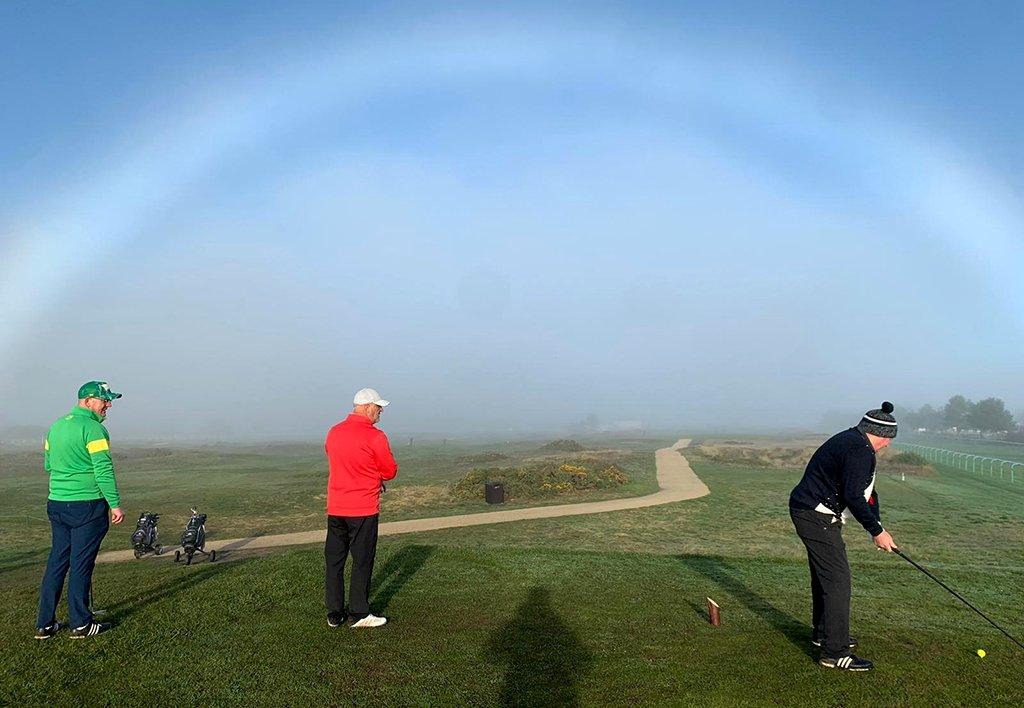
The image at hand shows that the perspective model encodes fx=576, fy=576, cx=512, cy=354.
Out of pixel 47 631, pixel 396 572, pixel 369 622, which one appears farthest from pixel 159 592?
pixel 369 622

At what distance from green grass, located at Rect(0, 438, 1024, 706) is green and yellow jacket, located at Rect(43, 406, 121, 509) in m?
1.69

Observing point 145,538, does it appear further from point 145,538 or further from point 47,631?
point 47,631

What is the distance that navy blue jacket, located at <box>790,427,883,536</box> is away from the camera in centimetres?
654

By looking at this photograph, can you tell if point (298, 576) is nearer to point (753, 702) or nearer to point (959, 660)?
point (753, 702)

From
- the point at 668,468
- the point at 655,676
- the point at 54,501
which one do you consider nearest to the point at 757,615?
the point at 655,676

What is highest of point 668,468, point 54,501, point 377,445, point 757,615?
point 377,445

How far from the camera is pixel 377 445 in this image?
24.5ft

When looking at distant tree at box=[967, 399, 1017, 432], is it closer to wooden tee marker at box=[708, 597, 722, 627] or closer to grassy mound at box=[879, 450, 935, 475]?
grassy mound at box=[879, 450, 935, 475]

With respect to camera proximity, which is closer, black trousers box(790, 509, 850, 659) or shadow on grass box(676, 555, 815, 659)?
black trousers box(790, 509, 850, 659)

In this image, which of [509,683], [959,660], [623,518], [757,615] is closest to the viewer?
[509,683]

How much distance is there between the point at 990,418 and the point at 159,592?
175201mm

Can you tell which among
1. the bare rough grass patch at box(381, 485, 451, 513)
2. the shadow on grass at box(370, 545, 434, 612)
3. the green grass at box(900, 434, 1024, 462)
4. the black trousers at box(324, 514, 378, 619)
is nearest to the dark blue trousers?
the black trousers at box(324, 514, 378, 619)

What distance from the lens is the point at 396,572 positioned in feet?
34.6

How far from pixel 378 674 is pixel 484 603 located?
9.51 ft
